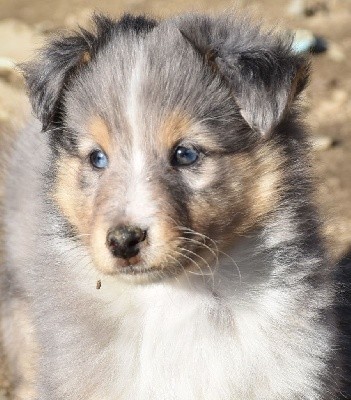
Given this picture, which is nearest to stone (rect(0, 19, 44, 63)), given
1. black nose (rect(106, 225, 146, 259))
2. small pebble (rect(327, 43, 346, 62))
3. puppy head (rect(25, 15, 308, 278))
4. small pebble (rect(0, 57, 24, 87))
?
small pebble (rect(0, 57, 24, 87))

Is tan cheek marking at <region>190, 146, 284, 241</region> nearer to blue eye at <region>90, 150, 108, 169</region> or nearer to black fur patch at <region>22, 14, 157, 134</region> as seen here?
blue eye at <region>90, 150, 108, 169</region>

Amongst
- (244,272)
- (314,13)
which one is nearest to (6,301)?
(244,272)

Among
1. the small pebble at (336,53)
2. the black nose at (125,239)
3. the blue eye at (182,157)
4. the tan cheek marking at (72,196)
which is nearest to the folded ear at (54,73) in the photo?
the tan cheek marking at (72,196)

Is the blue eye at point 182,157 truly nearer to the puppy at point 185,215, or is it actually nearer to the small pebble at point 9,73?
the puppy at point 185,215

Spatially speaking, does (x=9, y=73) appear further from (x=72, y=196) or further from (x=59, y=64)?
(x=72, y=196)

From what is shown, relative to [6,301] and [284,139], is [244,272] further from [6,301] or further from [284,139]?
[6,301]

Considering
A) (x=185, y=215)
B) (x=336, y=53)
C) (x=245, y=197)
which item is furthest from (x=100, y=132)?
(x=336, y=53)

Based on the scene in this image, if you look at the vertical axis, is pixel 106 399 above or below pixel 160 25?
below

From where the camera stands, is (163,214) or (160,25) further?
(160,25)
